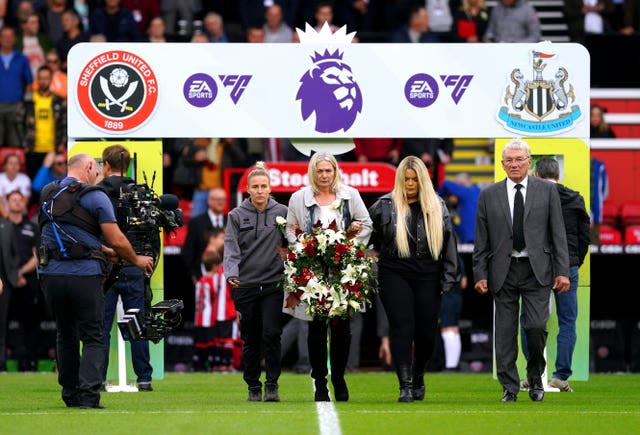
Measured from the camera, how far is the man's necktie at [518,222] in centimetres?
1396

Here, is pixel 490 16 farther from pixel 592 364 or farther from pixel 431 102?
pixel 431 102

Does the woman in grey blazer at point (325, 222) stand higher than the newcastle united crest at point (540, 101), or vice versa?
the newcastle united crest at point (540, 101)

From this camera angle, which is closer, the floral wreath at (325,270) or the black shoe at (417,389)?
the floral wreath at (325,270)

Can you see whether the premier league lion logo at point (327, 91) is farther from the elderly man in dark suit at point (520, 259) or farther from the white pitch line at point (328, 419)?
the white pitch line at point (328, 419)

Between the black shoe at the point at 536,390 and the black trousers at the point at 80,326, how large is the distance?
383cm

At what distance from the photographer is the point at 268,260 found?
14.0 meters

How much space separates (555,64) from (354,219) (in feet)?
12.6

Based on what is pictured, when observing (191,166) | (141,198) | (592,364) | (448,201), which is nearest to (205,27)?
(191,166)

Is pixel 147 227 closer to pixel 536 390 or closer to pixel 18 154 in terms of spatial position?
pixel 536 390

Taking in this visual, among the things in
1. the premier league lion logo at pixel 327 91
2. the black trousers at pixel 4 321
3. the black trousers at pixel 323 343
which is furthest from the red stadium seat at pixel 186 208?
the black trousers at pixel 323 343

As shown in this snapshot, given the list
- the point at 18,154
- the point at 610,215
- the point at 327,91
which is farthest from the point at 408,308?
the point at 18,154

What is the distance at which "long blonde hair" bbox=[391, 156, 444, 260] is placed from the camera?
44.9ft

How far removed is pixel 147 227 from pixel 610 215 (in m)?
11.0

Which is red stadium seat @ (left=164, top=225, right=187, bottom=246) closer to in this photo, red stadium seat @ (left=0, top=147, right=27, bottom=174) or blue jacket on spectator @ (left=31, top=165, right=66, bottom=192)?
blue jacket on spectator @ (left=31, top=165, right=66, bottom=192)
